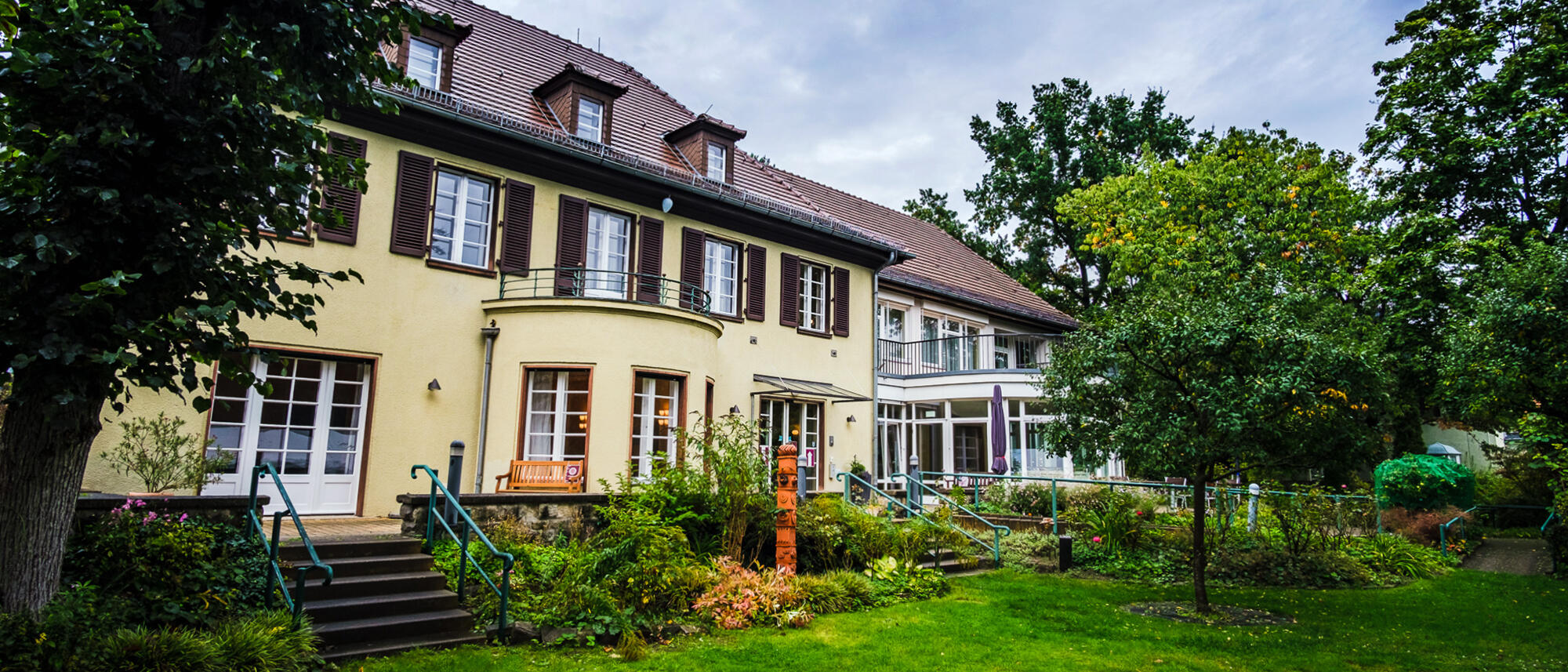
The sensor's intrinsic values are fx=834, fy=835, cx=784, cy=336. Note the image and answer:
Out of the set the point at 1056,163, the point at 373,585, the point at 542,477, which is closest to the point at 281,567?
the point at 373,585

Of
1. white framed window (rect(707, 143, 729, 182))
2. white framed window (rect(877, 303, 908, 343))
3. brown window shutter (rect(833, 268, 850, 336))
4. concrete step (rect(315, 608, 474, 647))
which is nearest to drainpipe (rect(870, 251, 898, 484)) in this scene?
brown window shutter (rect(833, 268, 850, 336))

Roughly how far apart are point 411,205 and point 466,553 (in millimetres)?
5792

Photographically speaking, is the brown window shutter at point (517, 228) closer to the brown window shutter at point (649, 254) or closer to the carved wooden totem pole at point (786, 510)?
the brown window shutter at point (649, 254)

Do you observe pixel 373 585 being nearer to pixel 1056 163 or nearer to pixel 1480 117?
pixel 1480 117

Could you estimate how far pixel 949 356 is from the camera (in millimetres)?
20797

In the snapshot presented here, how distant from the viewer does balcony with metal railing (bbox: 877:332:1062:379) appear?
19.7m

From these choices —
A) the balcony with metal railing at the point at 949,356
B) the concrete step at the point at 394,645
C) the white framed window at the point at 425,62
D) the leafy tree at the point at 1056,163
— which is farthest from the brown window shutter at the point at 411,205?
the leafy tree at the point at 1056,163

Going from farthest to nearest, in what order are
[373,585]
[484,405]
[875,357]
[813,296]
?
[875,357] → [813,296] → [484,405] → [373,585]

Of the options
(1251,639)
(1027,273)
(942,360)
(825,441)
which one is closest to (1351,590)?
(1251,639)

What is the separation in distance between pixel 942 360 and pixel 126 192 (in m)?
17.6

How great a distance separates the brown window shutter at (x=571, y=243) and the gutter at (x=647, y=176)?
73 cm

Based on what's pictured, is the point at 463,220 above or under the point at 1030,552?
above

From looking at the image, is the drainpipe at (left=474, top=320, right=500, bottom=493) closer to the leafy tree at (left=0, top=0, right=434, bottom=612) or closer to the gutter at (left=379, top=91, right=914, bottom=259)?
the gutter at (left=379, top=91, right=914, bottom=259)

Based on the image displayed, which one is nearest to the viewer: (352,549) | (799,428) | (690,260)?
(352,549)
